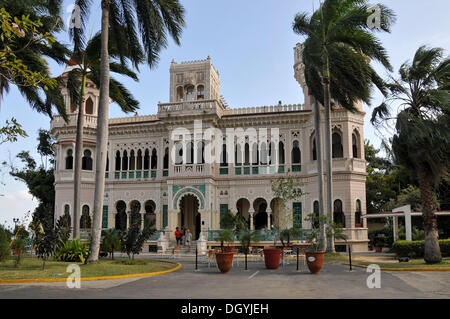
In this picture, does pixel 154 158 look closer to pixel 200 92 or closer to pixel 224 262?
pixel 200 92

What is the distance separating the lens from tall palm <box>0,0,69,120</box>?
54.6ft

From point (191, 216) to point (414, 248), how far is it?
57.2ft

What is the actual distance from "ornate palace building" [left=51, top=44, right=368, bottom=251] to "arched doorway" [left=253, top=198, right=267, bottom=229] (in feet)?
0.25

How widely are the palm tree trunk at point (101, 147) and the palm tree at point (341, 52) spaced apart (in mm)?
9703

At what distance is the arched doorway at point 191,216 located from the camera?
105 ft

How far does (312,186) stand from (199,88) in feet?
39.0

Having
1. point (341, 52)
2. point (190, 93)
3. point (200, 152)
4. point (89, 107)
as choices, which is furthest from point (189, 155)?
point (341, 52)

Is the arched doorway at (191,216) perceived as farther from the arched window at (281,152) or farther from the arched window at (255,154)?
the arched window at (281,152)

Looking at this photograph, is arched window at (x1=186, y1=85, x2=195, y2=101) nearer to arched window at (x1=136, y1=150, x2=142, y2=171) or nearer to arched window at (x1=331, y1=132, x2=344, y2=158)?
arched window at (x1=136, y1=150, x2=142, y2=171)

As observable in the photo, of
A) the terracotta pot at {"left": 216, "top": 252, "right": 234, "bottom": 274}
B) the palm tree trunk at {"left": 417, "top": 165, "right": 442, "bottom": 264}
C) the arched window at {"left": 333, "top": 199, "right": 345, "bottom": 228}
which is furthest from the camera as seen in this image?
the arched window at {"left": 333, "top": 199, "right": 345, "bottom": 228}

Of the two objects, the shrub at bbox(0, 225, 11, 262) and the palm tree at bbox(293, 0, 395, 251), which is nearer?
the shrub at bbox(0, 225, 11, 262)

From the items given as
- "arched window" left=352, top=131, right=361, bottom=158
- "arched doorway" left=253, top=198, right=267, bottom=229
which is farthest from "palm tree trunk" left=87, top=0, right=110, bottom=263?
"arched window" left=352, top=131, right=361, bottom=158
